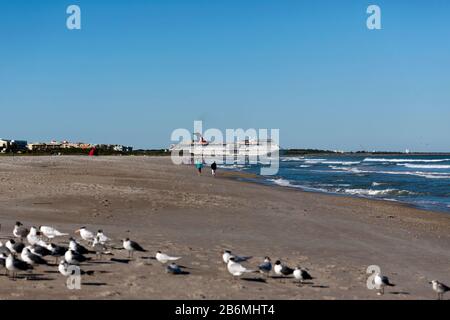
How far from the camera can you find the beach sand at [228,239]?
9453 millimetres

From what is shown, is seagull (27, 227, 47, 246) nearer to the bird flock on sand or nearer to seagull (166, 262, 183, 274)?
the bird flock on sand

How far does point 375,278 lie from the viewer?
1003 cm

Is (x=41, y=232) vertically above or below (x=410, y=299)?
above

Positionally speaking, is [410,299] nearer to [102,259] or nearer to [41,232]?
[102,259]

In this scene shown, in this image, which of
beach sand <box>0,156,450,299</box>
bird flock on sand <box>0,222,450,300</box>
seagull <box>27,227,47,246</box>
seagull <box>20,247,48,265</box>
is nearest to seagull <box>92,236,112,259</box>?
bird flock on sand <box>0,222,450,300</box>

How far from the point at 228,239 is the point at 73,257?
18.1 ft

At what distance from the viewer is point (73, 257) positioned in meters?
10.1

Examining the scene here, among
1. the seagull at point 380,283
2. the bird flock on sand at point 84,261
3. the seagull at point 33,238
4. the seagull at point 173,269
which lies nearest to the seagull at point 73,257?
the bird flock on sand at point 84,261

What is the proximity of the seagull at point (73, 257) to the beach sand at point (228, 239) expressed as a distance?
0.26m

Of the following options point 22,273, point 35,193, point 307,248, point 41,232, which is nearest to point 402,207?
point 307,248
